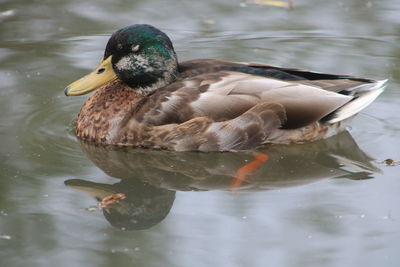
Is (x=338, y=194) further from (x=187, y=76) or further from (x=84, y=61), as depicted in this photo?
(x=84, y=61)

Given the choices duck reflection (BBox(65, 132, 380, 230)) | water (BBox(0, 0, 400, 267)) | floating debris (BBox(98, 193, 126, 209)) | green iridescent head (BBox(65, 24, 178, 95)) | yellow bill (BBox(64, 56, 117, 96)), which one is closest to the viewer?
water (BBox(0, 0, 400, 267))

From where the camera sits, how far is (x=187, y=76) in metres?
7.38

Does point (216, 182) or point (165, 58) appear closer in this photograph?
point (216, 182)

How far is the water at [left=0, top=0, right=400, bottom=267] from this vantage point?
5398 mm

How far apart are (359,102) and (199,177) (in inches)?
67.1

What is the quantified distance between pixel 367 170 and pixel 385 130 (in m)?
0.94

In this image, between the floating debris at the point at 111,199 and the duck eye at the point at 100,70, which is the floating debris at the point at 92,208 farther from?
the duck eye at the point at 100,70

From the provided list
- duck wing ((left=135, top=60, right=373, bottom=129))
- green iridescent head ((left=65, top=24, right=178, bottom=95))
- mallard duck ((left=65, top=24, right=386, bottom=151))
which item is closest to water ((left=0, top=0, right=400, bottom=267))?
mallard duck ((left=65, top=24, right=386, bottom=151))

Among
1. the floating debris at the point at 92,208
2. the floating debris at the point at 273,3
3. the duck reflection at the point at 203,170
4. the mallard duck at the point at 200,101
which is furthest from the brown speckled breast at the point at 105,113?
the floating debris at the point at 273,3

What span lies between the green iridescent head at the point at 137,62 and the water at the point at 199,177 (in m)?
0.63

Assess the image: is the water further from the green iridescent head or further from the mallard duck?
the green iridescent head

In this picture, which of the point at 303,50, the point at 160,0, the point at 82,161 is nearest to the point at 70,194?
the point at 82,161

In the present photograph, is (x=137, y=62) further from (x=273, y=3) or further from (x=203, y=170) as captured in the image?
(x=273, y=3)

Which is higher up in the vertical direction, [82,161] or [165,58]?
[165,58]
